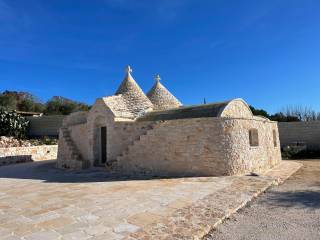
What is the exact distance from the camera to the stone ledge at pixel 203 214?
463 cm

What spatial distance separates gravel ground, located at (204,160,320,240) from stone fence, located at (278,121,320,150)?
12097 mm

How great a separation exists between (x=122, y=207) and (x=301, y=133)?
651 inches

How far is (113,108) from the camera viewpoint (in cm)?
1344

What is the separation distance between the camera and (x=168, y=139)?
10.9 meters

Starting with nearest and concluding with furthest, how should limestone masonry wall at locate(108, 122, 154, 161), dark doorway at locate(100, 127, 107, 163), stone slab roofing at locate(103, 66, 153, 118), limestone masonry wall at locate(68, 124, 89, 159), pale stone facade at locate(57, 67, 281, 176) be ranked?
pale stone facade at locate(57, 67, 281, 176)
limestone masonry wall at locate(108, 122, 154, 161)
stone slab roofing at locate(103, 66, 153, 118)
dark doorway at locate(100, 127, 107, 163)
limestone masonry wall at locate(68, 124, 89, 159)

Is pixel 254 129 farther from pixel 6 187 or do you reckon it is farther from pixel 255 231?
pixel 6 187

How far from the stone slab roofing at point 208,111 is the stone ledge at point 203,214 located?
350 cm

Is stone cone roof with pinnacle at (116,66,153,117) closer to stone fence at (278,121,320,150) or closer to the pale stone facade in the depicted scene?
the pale stone facade

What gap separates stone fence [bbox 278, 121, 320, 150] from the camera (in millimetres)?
18578

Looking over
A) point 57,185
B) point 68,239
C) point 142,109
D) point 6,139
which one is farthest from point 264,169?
point 6,139

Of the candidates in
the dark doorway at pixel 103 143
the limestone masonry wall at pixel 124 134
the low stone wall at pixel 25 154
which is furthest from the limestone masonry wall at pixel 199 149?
the low stone wall at pixel 25 154

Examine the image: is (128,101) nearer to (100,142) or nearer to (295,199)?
(100,142)

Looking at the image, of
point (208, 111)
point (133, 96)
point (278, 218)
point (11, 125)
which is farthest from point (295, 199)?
point (11, 125)

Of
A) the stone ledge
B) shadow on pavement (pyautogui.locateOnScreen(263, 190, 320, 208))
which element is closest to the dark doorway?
the stone ledge
